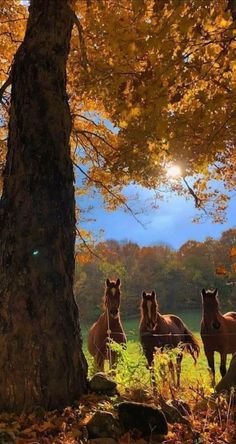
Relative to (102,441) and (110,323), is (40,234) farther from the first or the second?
(110,323)

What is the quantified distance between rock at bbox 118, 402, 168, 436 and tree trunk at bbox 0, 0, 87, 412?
135 cm

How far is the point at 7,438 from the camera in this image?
486 centimetres

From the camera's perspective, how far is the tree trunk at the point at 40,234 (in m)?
6.18

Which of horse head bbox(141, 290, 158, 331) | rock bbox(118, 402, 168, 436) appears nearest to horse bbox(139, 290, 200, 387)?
horse head bbox(141, 290, 158, 331)

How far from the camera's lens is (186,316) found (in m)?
55.9

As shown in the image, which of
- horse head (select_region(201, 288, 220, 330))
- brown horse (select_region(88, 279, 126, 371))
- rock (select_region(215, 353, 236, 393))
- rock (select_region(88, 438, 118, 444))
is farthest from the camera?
horse head (select_region(201, 288, 220, 330))

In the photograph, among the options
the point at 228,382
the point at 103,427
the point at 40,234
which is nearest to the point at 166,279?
the point at 228,382

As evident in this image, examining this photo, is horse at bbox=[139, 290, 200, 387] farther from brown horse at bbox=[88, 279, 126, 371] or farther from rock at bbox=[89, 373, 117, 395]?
rock at bbox=[89, 373, 117, 395]

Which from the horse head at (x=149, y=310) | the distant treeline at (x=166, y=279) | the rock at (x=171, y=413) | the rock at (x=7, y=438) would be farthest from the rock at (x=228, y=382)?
the distant treeline at (x=166, y=279)

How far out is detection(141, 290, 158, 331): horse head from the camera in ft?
37.6

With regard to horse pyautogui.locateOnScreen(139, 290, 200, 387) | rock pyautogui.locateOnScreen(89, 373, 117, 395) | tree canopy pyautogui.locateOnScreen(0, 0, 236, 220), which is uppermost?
tree canopy pyautogui.locateOnScreen(0, 0, 236, 220)

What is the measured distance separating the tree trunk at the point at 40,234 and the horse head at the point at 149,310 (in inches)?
192

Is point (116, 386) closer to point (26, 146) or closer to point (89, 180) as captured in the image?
point (26, 146)

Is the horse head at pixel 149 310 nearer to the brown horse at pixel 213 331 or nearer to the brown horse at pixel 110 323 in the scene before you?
the brown horse at pixel 110 323
